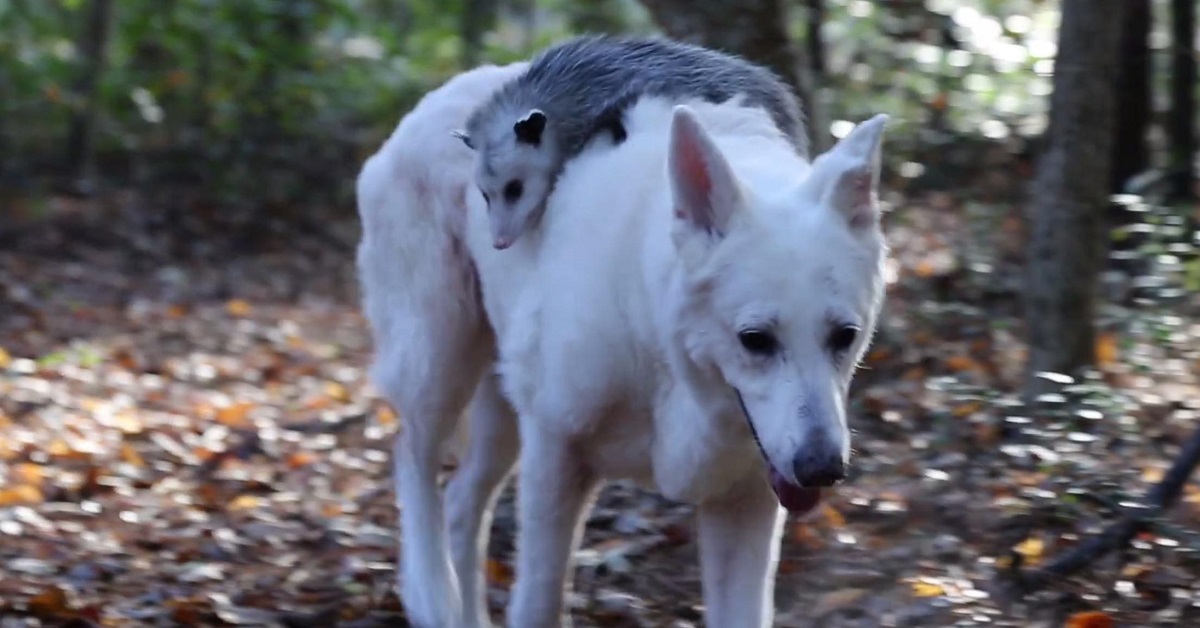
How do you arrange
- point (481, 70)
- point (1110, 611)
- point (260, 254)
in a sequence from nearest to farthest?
point (1110, 611)
point (481, 70)
point (260, 254)

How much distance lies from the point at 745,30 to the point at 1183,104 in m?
4.76

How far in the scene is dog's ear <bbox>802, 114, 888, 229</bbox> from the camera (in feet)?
10.6

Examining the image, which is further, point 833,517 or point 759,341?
point 833,517

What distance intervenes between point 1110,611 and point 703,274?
202cm

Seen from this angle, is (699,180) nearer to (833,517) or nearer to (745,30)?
(833,517)

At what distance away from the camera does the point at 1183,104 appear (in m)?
9.67

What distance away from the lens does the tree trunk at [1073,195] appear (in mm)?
5797

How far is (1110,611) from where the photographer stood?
445 cm

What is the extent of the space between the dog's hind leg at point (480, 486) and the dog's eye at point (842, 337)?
1.96 meters

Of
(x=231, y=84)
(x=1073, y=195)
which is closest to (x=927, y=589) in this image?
(x=1073, y=195)

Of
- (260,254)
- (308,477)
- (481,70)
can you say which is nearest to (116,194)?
(260,254)

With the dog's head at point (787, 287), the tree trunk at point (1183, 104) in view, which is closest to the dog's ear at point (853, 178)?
the dog's head at point (787, 287)

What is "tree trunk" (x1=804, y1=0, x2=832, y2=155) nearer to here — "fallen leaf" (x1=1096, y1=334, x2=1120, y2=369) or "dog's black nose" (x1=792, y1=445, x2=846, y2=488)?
"fallen leaf" (x1=1096, y1=334, x2=1120, y2=369)

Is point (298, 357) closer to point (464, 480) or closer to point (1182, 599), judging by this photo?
point (464, 480)
